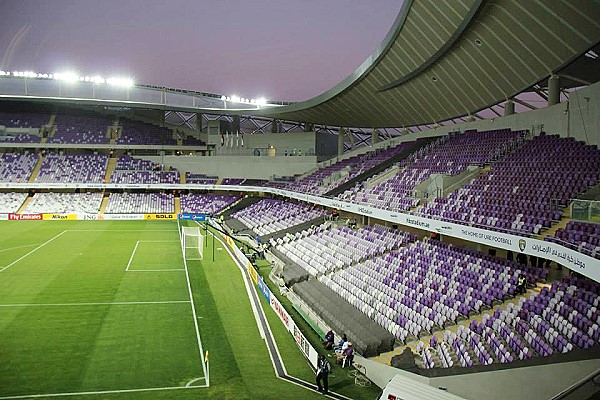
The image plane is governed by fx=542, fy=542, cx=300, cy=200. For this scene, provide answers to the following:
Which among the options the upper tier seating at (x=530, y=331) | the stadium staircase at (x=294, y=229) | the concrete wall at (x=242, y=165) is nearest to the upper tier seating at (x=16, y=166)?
the concrete wall at (x=242, y=165)

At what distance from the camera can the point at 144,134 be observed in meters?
70.2

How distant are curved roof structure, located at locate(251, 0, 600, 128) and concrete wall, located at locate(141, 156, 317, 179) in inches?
701

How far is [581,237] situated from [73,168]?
59.8 meters

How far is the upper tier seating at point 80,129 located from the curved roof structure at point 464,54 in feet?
124

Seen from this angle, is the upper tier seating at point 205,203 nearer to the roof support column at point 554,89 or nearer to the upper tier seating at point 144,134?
the upper tier seating at point 144,134

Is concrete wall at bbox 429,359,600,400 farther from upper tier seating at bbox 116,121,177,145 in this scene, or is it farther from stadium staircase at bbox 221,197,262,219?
upper tier seating at bbox 116,121,177,145

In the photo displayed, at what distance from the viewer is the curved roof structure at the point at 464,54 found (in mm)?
21234

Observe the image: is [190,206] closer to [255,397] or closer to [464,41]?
[464,41]

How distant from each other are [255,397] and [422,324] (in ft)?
20.0

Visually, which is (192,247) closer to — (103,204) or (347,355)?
(347,355)

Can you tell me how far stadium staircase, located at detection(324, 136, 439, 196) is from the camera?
4050cm

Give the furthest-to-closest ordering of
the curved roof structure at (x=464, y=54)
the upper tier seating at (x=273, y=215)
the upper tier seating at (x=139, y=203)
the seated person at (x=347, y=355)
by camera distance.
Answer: the upper tier seating at (x=139, y=203)
the upper tier seating at (x=273, y=215)
the curved roof structure at (x=464, y=54)
the seated person at (x=347, y=355)

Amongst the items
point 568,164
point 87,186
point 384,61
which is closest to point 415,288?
point 568,164

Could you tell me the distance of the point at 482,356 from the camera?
13.8 m
